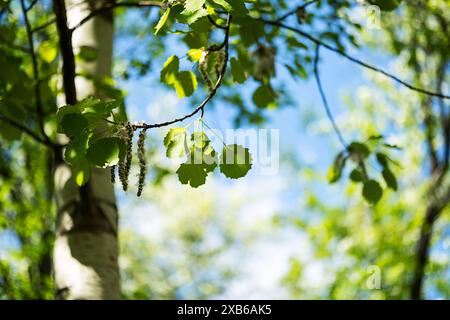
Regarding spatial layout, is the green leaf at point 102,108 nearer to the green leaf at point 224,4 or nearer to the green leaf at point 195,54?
the green leaf at point 224,4

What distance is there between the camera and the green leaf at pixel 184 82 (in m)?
2.01

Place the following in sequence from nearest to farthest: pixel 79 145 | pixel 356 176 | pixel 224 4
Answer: pixel 224 4 < pixel 79 145 < pixel 356 176

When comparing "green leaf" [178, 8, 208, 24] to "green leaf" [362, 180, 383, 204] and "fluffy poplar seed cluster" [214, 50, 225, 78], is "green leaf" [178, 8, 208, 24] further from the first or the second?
"green leaf" [362, 180, 383, 204]

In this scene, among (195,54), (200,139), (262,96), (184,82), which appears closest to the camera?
(200,139)

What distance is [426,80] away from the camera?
8227 mm

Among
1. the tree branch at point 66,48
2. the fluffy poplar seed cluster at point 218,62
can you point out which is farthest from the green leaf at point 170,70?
the tree branch at point 66,48

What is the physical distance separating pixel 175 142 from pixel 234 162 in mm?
204

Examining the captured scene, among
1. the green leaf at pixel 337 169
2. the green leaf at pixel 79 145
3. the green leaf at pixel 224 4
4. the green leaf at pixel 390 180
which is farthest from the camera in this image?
the green leaf at pixel 337 169

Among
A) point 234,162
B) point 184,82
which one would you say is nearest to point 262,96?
point 184,82

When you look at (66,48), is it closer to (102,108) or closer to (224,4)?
(102,108)

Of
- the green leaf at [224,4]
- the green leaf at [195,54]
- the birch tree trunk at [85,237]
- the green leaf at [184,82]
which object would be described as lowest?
the birch tree trunk at [85,237]

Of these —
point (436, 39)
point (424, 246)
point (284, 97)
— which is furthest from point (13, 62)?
point (424, 246)

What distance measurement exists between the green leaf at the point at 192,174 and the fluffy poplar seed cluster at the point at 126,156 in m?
0.17

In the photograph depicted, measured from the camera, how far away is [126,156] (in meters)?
1.58
